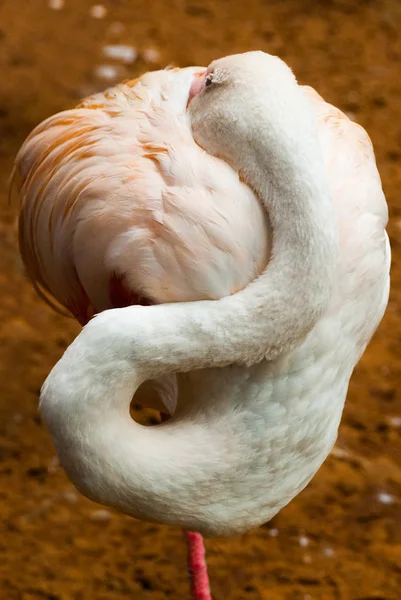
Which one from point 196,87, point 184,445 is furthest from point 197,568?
point 196,87

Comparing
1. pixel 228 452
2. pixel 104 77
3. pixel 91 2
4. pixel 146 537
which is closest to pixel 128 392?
pixel 228 452

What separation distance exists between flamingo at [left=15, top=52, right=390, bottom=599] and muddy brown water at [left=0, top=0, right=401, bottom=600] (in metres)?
0.85

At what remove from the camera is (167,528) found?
3.09 m

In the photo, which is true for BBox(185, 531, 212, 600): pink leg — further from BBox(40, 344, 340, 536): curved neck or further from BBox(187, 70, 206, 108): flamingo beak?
BBox(187, 70, 206, 108): flamingo beak

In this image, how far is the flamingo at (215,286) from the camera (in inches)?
70.7

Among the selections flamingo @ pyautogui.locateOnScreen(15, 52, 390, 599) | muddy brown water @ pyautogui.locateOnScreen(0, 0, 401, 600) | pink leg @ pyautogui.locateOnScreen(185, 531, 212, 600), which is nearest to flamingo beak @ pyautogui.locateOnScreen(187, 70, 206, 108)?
flamingo @ pyautogui.locateOnScreen(15, 52, 390, 599)

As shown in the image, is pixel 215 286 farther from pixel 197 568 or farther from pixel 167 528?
pixel 167 528

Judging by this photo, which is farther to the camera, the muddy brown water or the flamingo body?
the muddy brown water

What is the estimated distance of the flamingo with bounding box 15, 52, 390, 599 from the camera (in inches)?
70.7

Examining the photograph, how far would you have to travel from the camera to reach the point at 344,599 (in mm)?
2896

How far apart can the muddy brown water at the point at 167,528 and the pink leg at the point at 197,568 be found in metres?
0.16

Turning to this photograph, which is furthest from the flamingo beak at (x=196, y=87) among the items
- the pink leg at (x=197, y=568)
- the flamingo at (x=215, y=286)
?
the pink leg at (x=197, y=568)

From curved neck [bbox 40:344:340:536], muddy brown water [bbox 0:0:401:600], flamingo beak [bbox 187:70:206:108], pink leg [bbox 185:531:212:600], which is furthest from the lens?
muddy brown water [bbox 0:0:401:600]

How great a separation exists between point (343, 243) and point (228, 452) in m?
0.52
